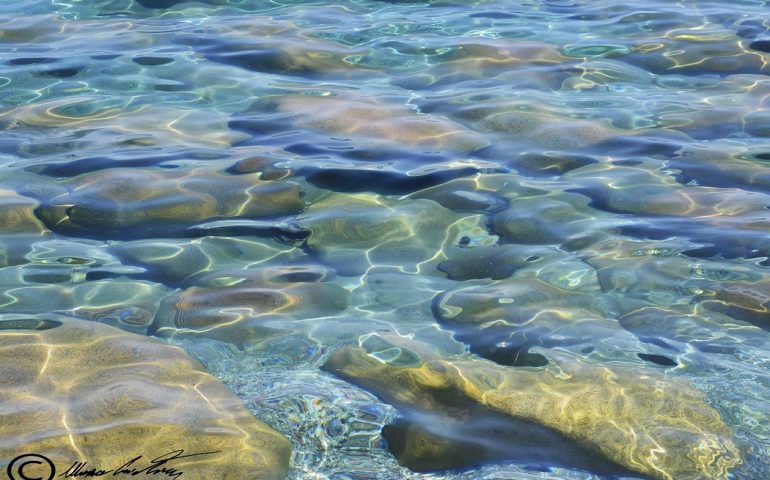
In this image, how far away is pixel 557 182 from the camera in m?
5.10

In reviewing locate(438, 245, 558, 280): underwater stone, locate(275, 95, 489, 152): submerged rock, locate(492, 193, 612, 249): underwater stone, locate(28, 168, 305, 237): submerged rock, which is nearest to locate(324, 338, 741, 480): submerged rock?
locate(438, 245, 558, 280): underwater stone

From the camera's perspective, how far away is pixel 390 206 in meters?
4.77

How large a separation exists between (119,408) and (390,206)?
7.03 feet

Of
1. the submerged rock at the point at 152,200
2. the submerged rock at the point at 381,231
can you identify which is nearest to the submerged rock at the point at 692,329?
the submerged rock at the point at 381,231

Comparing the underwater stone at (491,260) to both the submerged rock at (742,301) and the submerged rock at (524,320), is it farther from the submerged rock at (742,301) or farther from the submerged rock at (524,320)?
the submerged rock at (742,301)

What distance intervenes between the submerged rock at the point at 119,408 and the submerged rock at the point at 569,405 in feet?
1.58

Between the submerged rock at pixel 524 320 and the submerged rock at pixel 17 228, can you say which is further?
the submerged rock at pixel 17 228

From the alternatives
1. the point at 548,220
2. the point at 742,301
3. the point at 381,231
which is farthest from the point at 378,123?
the point at 742,301

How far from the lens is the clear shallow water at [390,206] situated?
351 centimetres

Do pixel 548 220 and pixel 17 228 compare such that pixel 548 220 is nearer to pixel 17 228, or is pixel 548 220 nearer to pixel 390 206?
pixel 390 206

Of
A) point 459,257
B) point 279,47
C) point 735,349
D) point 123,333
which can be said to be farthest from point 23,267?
point 279,47

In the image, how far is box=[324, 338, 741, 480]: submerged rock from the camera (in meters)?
2.88

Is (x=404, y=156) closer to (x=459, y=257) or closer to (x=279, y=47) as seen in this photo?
(x=459, y=257)

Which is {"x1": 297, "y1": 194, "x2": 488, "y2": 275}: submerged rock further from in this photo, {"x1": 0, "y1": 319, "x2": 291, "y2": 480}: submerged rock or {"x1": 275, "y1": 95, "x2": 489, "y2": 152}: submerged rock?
{"x1": 0, "y1": 319, "x2": 291, "y2": 480}: submerged rock
